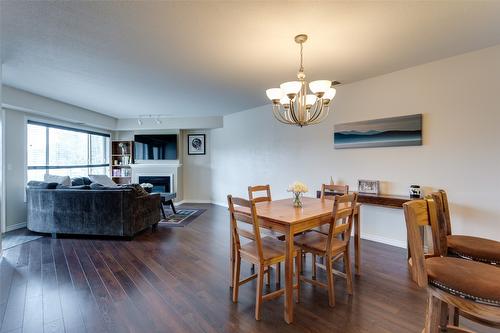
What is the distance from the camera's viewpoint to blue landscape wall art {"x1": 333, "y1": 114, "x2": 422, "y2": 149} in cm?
337

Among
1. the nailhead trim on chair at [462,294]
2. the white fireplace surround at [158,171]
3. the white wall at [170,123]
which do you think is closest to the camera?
the nailhead trim on chair at [462,294]

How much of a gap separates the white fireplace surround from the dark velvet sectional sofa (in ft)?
9.50

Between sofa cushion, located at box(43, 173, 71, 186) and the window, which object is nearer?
sofa cushion, located at box(43, 173, 71, 186)

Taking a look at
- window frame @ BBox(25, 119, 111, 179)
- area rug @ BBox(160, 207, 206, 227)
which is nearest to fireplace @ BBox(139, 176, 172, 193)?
area rug @ BBox(160, 207, 206, 227)

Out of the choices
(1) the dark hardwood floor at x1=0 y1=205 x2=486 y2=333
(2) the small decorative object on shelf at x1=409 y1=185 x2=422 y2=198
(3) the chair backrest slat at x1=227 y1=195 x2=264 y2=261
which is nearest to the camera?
(1) the dark hardwood floor at x1=0 y1=205 x2=486 y2=333

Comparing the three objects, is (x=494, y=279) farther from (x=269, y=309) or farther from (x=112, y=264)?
(x=112, y=264)

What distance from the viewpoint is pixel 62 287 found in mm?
2451

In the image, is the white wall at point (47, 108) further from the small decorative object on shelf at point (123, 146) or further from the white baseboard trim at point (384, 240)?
the white baseboard trim at point (384, 240)

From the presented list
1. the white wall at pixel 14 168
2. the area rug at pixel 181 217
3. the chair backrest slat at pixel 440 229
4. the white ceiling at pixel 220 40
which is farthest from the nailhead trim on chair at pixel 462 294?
the white wall at pixel 14 168

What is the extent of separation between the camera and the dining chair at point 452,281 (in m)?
1.15

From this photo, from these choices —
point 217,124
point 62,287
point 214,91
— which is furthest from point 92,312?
point 217,124

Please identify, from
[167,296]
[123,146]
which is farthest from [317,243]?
[123,146]

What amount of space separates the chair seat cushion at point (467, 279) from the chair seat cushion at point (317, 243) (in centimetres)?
85

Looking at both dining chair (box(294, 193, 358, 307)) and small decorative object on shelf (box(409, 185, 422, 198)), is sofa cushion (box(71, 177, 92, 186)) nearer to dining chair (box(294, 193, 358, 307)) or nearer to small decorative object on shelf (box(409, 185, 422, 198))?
dining chair (box(294, 193, 358, 307))
